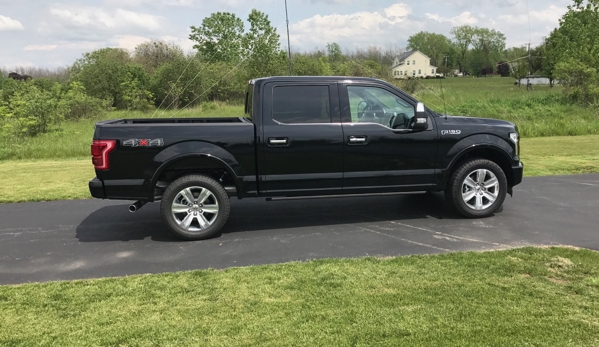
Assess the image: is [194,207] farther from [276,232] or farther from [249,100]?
[249,100]

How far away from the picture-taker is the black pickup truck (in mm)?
5535

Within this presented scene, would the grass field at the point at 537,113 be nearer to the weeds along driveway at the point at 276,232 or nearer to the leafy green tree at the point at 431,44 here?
the weeds along driveway at the point at 276,232

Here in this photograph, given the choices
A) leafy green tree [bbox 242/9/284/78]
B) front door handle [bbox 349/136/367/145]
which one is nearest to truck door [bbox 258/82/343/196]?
front door handle [bbox 349/136/367/145]

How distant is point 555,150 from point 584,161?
6.52 ft

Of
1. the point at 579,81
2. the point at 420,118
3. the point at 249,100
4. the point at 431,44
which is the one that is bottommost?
the point at 420,118

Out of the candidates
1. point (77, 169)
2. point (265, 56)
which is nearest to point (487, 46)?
point (265, 56)

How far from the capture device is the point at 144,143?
215 inches

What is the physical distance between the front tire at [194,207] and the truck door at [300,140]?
1.93ft

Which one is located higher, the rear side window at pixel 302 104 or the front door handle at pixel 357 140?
the rear side window at pixel 302 104

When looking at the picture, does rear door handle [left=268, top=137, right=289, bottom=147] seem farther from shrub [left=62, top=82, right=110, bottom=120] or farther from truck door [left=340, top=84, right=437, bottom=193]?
shrub [left=62, top=82, right=110, bottom=120]

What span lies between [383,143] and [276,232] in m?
1.80

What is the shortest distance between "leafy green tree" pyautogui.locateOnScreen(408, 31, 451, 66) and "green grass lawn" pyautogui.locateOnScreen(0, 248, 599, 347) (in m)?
88.6

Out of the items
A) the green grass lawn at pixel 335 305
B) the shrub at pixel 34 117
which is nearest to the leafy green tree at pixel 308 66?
the shrub at pixel 34 117

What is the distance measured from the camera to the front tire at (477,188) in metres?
6.20
